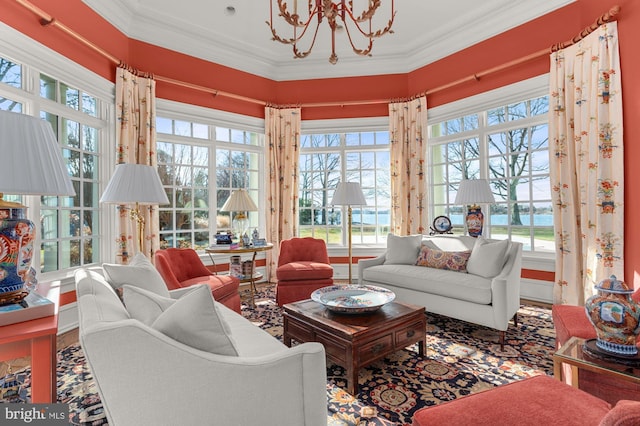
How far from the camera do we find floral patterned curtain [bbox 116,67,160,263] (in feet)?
12.5

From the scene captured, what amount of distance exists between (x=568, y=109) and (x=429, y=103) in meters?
1.96

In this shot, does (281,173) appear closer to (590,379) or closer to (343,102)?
(343,102)

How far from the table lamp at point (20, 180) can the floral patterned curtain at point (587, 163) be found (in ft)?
14.3

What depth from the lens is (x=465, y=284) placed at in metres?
3.03

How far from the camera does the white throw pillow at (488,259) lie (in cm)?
313

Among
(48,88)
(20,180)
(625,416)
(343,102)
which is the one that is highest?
(343,102)

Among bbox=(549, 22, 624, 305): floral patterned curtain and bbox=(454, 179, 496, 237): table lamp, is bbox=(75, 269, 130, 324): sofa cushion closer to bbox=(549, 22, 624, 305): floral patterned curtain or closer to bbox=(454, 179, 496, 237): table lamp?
bbox=(454, 179, 496, 237): table lamp

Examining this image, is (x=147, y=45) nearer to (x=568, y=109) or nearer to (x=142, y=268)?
(x=142, y=268)

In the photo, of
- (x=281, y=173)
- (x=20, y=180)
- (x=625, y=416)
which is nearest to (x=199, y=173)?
(x=281, y=173)

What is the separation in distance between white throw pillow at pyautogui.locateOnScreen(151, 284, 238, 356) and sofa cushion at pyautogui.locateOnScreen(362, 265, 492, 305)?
2.48 metres

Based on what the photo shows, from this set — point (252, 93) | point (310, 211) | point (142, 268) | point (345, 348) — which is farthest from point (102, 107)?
point (345, 348)

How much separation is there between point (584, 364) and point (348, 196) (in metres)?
3.07

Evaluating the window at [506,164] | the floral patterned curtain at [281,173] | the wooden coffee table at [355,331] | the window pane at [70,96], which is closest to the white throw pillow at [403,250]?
the window at [506,164]

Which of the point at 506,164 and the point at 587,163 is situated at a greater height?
the point at 506,164
